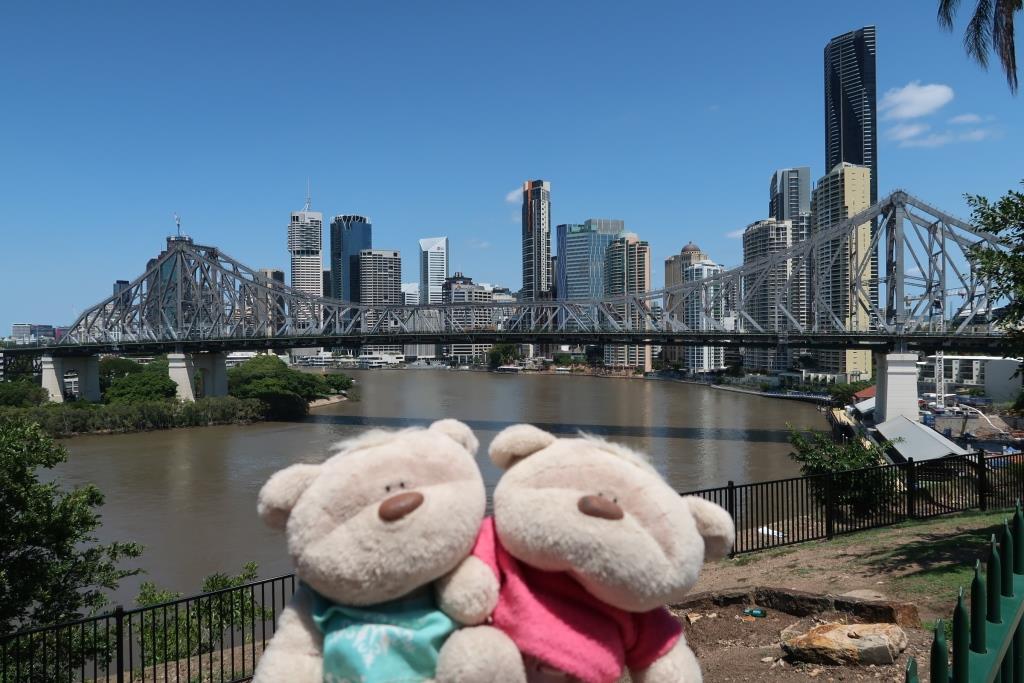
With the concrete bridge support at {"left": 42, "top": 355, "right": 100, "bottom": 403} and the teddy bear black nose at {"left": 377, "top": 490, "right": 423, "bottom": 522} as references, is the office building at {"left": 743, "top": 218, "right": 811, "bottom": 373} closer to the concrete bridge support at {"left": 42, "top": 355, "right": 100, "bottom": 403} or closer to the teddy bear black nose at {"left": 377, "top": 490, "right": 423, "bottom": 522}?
the concrete bridge support at {"left": 42, "top": 355, "right": 100, "bottom": 403}

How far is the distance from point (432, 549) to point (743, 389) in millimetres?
58062

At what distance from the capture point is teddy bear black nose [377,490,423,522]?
1.61 meters

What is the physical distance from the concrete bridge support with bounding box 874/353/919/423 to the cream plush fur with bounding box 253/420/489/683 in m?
28.9

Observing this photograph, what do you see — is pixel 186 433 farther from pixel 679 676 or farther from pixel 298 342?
pixel 679 676

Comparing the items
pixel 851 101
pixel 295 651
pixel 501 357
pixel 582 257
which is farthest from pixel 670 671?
pixel 851 101

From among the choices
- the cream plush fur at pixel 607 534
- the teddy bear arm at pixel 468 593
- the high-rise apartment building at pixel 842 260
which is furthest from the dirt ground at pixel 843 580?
the high-rise apartment building at pixel 842 260

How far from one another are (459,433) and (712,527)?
706 millimetres

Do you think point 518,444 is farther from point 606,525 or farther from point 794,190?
point 794,190

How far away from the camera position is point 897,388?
91.5ft

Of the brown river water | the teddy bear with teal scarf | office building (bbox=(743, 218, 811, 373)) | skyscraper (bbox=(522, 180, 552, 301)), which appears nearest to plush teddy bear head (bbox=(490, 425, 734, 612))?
the teddy bear with teal scarf

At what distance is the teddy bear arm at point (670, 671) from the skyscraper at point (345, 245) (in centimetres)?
18779

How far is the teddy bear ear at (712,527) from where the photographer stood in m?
1.88

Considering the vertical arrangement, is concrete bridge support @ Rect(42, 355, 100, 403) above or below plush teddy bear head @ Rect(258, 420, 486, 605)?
below

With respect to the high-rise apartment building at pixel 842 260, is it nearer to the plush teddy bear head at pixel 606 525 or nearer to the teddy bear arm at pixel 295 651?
the plush teddy bear head at pixel 606 525
